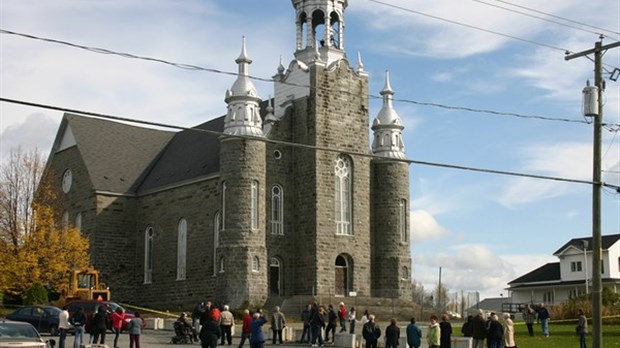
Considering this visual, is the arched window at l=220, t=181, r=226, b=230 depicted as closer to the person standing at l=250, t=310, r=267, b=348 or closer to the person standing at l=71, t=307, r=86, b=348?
the person standing at l=71, t=307, r=86, b=348

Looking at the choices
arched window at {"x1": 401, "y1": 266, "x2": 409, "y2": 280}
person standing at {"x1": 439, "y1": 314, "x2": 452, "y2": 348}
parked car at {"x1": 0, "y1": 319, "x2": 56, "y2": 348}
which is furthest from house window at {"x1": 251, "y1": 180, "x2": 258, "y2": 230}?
parked car at {"x1": 0, "y1": 319, "x2": 56, "y2": 348}

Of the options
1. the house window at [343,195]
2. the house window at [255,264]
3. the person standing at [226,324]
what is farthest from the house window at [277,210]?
the person standing at [226,324]

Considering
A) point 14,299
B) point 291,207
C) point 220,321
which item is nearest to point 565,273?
point 291,207

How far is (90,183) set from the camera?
6475 cm

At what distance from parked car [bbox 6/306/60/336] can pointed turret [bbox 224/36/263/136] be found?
18198 mm

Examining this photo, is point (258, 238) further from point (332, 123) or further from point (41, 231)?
point (41, 231)

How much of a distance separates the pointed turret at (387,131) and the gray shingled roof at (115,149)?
1735 cm

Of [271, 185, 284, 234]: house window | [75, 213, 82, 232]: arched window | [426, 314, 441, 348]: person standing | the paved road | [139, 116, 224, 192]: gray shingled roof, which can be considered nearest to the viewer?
[426, 314, 441, 348]: person standing

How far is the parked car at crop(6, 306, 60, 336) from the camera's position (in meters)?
38.2

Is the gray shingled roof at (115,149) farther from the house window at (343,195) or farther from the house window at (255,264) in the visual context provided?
the house window at (343,195)

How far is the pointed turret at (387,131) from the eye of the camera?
59.4m

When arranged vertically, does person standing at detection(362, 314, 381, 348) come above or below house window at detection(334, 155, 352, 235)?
below

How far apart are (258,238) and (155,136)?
21.3m

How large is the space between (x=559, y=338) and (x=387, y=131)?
2338 cm
